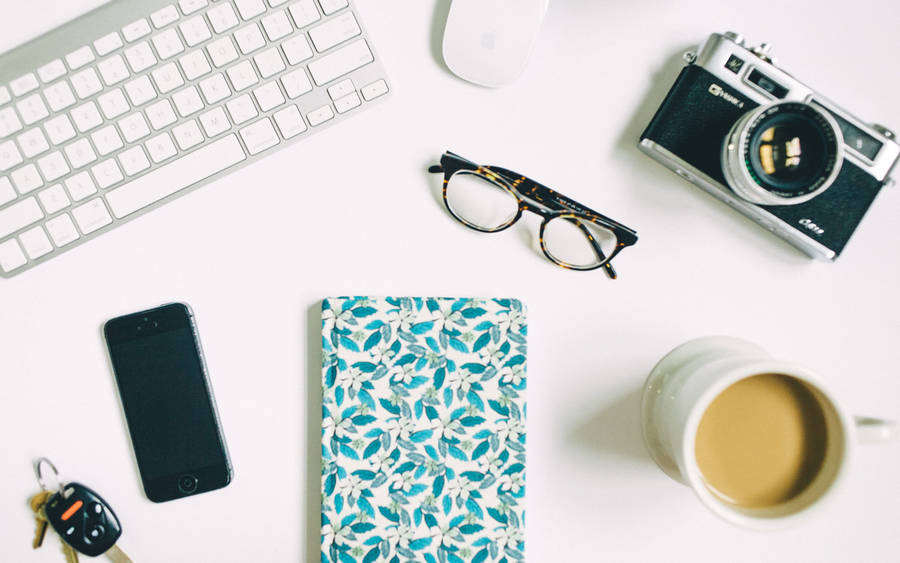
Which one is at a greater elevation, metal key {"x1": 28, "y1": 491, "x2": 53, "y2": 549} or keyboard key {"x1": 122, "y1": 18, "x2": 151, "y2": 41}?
keyboard key {"x1": 122, "y1": 18, "x2": 151, "y2": 41}

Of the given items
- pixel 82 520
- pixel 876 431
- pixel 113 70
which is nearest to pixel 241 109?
pixel 113 70

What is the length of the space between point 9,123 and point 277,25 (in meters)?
0.28

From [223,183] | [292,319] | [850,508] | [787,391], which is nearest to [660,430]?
[787,391]

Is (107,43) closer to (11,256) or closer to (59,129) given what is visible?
(59,129)

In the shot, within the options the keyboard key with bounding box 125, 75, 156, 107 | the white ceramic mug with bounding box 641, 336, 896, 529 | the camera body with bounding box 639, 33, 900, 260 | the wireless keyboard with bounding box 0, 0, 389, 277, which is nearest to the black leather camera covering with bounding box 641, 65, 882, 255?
the camera body with bounding box 639, 33, 900, 260

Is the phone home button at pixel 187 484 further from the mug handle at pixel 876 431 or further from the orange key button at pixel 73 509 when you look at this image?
the mug handle at pixel 876 431

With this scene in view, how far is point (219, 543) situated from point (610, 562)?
0.41 m

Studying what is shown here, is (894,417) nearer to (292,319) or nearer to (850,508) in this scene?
(850,508)

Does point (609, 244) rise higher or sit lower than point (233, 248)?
higher

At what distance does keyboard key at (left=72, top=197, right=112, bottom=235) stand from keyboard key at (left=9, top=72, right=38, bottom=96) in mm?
124

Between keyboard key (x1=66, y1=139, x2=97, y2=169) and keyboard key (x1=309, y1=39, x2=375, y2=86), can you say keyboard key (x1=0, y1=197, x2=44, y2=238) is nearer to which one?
keyboard key (x1=66, y1=139, x2=97, y2=169)

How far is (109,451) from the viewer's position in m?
0.67

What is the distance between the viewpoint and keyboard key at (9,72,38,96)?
63cm

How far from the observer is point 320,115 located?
2.08 feet
